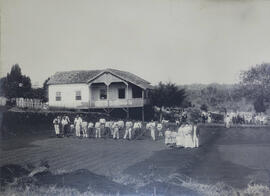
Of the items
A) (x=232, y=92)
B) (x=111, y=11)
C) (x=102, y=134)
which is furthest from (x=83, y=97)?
(x=232, y=92)

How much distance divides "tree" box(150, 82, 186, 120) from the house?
0.21 metres

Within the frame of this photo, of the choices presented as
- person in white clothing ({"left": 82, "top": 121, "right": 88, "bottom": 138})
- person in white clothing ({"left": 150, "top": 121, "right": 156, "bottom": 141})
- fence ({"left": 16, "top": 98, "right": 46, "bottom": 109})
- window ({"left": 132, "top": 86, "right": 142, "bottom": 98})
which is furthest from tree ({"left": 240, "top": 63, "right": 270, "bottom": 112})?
fence ({"left": 16, "top": 98, "right": 46, "bottom": 109})

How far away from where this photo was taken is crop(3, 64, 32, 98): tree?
5832mm

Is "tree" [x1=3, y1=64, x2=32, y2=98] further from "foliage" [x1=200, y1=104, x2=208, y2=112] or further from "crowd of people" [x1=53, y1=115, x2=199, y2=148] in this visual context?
"foliage" [x1=200, y1=104, x2=208, y2=112]

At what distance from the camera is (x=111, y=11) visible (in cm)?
585

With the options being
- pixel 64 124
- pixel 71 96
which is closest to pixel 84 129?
pixel 64 124

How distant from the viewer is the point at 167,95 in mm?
7570

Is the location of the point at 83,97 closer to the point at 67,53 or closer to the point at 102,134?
the point at 102,134

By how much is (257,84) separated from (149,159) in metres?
2.35

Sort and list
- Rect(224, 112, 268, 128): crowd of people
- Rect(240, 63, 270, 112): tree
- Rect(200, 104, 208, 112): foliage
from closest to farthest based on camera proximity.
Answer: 1. Rect(240, 63, 270, 112): tree
2. Rect(224, 112, 268, 128): crowd of people
3. Rect(200, 104, 208, 112): foliage

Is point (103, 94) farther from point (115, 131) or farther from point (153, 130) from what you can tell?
point (153, 130)

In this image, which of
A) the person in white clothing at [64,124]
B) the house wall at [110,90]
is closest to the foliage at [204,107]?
the house wall at [110,90]

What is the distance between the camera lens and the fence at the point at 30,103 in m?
6.18

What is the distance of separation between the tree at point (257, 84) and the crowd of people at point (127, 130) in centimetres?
138
